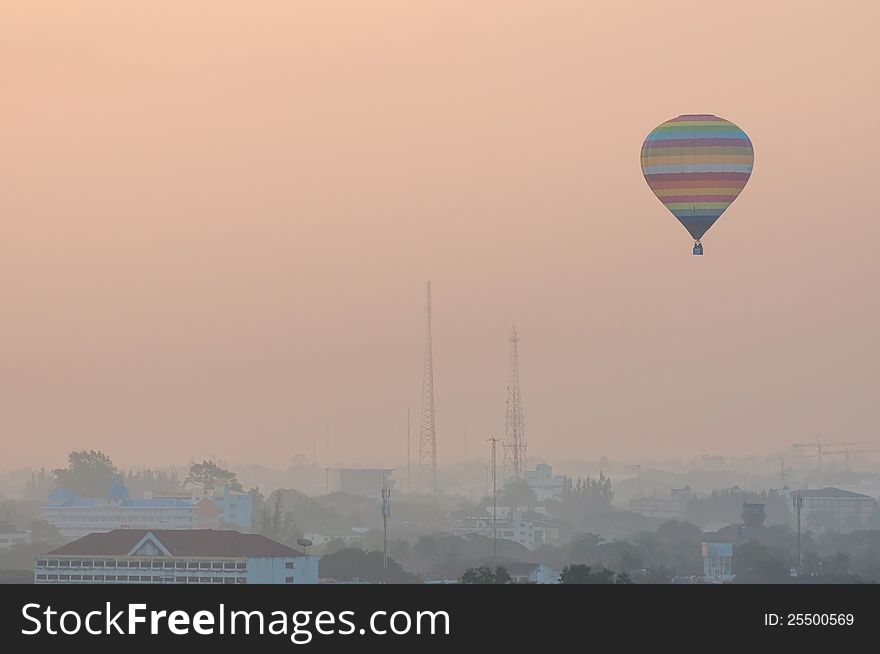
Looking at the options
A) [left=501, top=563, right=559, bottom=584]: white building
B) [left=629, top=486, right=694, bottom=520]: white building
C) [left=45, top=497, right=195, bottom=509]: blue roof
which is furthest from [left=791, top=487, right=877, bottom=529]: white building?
[left=501, top=563, right=559, bottom=584]: white building

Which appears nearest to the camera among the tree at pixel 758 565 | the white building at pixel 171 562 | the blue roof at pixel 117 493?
the white building at pixel 171 562

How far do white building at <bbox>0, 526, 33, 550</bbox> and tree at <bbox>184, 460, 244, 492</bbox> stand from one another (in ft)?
139

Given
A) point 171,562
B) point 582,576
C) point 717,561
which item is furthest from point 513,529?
point 582,576

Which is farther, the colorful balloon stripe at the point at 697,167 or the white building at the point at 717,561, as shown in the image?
the white building at the point at 717,561

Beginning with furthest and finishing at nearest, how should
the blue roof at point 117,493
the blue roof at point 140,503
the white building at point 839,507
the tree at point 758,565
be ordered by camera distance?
Answer: the white building at point 839,507
the blue roof at point 117,493
the blue roof at point 140,503
the tree at point 758,565

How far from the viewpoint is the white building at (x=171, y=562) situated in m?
71.8

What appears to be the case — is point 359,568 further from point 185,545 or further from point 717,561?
point 717,561

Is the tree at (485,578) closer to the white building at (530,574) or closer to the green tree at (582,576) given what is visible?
the green tree at (582,576)

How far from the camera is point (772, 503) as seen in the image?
173500 millimetres

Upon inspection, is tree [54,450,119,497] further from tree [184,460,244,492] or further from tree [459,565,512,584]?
tree [459,565,512,584]

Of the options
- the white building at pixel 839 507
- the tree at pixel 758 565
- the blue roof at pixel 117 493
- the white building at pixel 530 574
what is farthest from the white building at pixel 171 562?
the white building at pixel 839 507

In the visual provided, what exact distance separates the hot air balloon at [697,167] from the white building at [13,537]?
73.7 metres

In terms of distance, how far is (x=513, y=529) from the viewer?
141 metres

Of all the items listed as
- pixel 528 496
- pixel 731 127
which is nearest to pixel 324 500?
pixel 528 496
